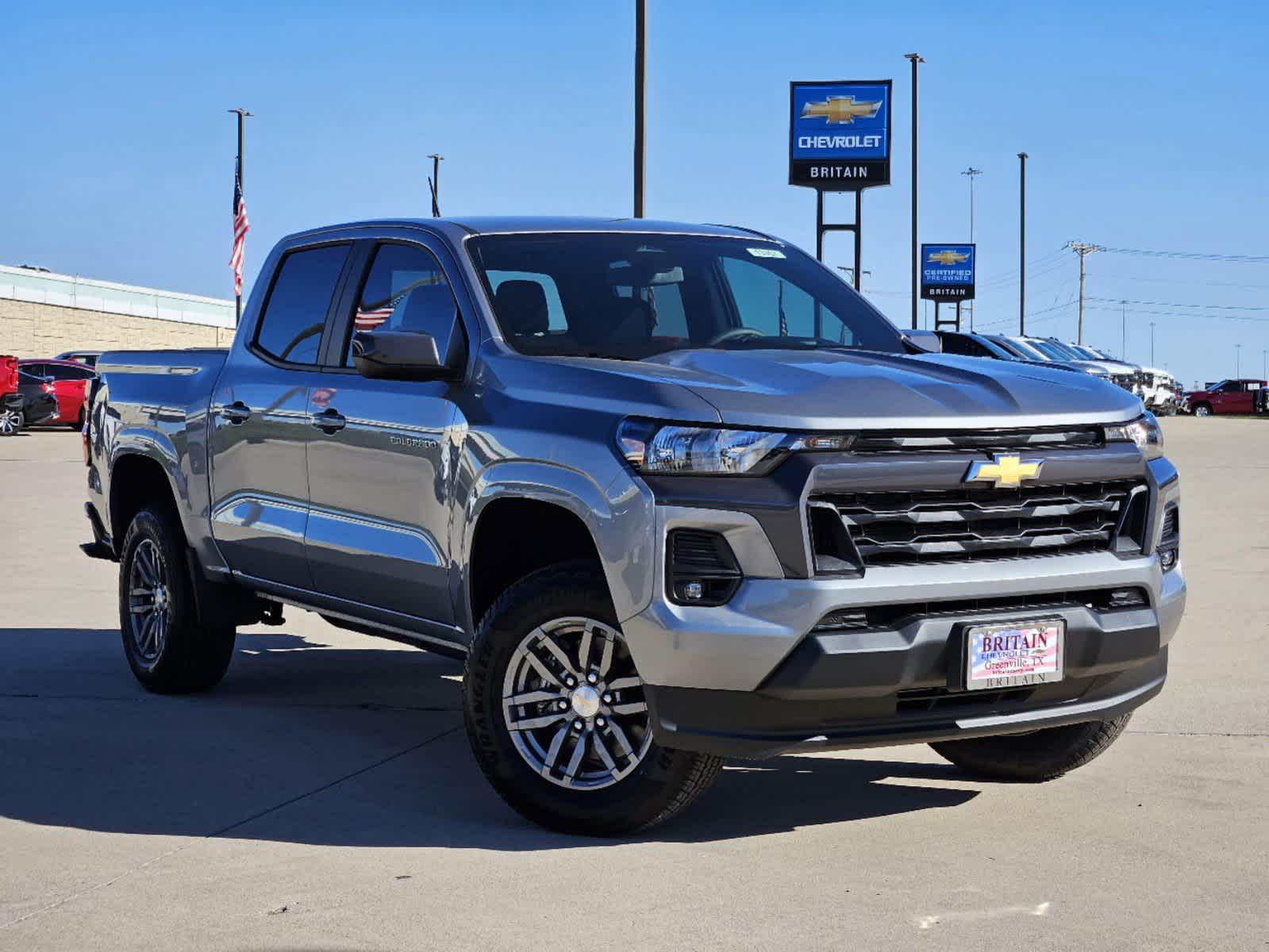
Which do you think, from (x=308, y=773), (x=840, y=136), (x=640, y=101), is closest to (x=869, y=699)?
(x=308, y=773)

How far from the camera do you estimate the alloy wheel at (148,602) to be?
803 cm

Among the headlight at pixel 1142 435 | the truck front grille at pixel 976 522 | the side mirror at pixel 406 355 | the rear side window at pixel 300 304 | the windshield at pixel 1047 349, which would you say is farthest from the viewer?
the windshield at pixel 1047 349

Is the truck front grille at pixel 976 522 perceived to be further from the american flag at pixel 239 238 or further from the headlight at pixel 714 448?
the american flag at pixel 239 238

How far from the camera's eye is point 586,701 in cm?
546

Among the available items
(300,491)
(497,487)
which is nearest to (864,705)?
(497,487)

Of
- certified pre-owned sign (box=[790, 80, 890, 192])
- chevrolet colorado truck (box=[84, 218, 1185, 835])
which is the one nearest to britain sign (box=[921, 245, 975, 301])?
certified pre-owned sign (box=[790, 80, 890, 192])

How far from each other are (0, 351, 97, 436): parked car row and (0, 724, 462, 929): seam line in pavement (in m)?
27.8

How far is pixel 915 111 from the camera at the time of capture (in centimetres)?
5238

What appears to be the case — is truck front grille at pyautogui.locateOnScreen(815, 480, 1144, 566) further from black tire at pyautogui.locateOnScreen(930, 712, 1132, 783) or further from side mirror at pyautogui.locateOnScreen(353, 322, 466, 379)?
side mirror at pyautogui.locateOnScreen(353, 322, 466, 379)

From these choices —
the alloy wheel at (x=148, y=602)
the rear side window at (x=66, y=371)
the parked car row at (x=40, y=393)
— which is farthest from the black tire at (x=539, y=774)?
the rear side window at (x=66, y=371)

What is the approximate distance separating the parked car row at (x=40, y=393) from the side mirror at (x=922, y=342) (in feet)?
92.8

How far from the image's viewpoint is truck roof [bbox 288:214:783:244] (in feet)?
21.7

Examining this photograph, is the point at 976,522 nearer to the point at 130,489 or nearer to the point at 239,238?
the point at 130,489

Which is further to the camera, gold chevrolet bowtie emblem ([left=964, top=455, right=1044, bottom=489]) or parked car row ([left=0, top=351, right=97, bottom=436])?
parked car row ([left=0, top=351, right=97, bottom=436])
